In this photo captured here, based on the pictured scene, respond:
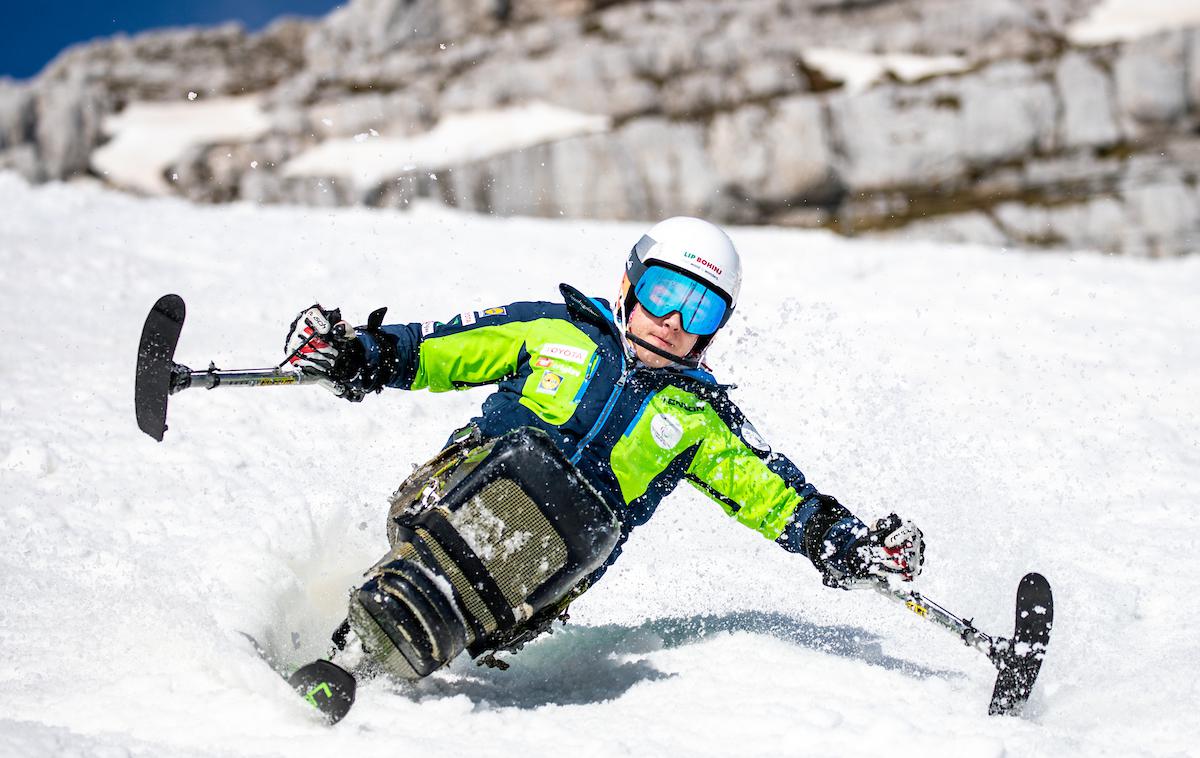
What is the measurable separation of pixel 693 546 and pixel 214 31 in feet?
353

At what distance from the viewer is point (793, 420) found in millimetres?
8188

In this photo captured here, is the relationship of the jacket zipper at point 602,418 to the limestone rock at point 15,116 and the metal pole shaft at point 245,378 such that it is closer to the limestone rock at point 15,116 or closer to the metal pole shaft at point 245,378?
the metal pole shaft at point 245,378

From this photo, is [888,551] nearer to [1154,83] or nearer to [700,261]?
[700,261]

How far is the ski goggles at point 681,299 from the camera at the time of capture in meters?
4.64

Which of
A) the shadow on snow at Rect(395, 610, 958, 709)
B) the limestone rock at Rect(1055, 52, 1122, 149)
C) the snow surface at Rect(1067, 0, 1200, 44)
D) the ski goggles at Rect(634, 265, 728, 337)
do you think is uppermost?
the snow surface at Rect(1067, 0, 1200, 44)

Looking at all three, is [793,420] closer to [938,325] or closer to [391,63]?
[938,325]

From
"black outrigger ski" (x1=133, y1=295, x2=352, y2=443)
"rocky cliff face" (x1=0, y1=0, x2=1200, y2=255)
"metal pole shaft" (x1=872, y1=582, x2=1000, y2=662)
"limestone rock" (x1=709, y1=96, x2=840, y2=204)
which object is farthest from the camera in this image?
"limestone rock" (x1=709, y1=96, x2=840, y2=204)

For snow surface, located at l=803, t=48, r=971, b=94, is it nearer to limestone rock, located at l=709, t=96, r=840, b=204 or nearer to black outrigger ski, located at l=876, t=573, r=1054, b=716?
limestone rock, located at l=709, t=96, r=840, b=204

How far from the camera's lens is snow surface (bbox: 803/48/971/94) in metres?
65.4

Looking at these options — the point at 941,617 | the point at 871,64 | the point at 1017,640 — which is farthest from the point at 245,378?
the point at 871,64

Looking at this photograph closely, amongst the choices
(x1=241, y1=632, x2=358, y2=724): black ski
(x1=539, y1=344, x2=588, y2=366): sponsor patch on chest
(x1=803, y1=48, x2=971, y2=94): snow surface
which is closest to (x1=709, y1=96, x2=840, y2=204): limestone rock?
(x1=803, y1=48, x2=971, y2=94): snow surface

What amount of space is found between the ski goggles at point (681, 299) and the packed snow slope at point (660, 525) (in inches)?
58.1

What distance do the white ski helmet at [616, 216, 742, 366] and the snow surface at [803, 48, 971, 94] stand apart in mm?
63262

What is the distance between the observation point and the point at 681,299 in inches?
183
